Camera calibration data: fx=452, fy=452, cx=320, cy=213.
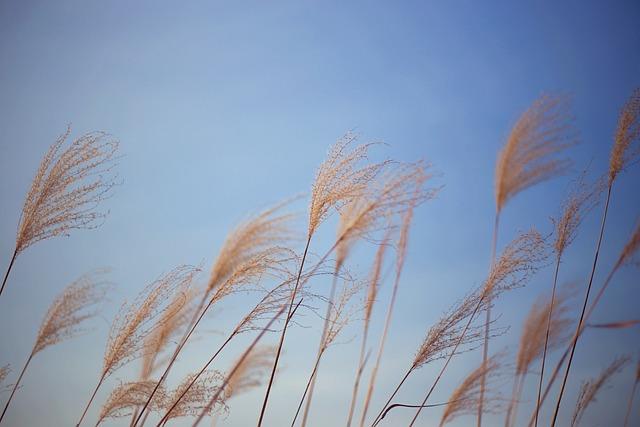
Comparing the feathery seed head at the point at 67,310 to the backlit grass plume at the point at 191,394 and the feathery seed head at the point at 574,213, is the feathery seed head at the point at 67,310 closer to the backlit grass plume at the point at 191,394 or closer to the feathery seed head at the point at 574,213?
the backlit grass plume at the point at 191,394

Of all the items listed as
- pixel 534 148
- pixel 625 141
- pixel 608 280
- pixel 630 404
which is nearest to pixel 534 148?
pixel 534 148

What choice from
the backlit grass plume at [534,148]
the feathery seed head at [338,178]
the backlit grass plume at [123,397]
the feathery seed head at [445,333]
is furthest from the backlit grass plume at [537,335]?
the backlit grass plume at [123,397]

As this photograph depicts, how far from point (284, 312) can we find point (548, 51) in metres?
4.73

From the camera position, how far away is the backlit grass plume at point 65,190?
90.4 inches

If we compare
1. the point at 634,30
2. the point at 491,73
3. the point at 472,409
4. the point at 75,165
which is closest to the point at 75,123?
the point at 75,165

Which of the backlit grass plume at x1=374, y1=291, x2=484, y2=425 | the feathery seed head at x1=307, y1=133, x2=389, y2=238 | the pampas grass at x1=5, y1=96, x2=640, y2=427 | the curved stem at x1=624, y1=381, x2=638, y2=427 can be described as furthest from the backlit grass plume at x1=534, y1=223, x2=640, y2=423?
the feathery seed head at x1=307, y1=133, x2=389, y2=238

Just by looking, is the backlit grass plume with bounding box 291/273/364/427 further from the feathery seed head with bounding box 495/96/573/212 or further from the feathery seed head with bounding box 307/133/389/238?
the feathery seed head with bounding box 495/96/573/212

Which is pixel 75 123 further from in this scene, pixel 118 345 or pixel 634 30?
pixel 634 30

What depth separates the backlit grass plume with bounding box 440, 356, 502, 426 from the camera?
9.86 feet

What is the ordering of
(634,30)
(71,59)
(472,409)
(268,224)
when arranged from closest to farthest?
(268,224)
(472,409)
(71,59)
(634,30)

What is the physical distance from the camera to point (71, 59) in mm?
3941

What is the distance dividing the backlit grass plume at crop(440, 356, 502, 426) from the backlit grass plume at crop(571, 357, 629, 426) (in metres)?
0.87

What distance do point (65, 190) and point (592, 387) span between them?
13.3ft

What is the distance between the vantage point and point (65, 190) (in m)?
2.37
